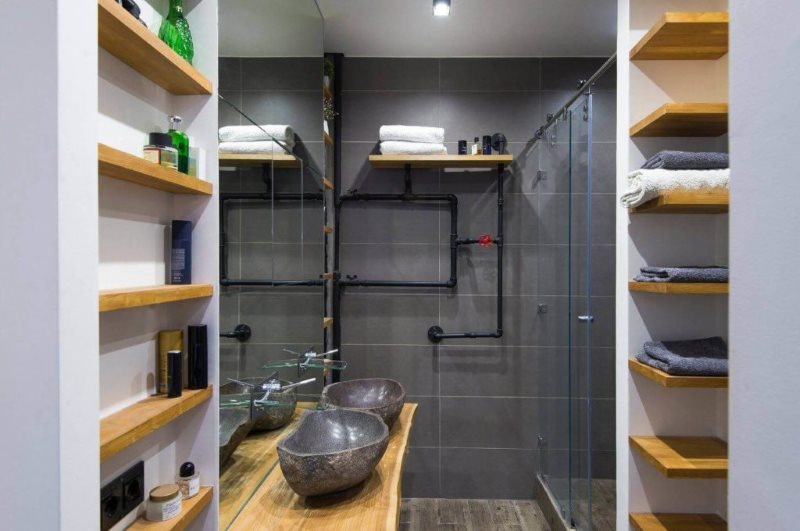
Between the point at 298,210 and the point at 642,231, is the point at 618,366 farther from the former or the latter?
the point at 298,210

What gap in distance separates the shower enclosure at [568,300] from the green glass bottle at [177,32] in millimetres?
1522

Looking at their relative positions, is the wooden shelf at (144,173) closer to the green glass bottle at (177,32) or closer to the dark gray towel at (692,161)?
the green glass bottle at (177,32)

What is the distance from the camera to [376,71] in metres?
2.71

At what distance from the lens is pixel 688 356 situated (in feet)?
4.70

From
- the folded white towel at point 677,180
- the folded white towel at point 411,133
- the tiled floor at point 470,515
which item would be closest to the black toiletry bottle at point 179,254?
the folded white towel at point 677,180

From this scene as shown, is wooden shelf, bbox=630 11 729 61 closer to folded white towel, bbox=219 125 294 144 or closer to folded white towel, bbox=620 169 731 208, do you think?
folded white towel, bbox=620 169 731 208

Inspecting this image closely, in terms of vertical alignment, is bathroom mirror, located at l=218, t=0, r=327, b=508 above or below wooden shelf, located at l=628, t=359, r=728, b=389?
above

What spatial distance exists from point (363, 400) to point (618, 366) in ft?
3.83

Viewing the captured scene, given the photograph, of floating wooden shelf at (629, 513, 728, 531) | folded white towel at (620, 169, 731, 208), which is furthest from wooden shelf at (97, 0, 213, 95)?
floating wooden shelf at (629, 513, 728, 531)

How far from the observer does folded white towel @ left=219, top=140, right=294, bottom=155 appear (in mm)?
1251

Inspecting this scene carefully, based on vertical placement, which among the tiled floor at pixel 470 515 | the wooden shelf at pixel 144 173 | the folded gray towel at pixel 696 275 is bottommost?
the tiled floor at pixel 470 515

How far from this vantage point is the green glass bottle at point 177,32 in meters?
1.06

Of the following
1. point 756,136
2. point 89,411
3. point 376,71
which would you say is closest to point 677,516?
point 756,136

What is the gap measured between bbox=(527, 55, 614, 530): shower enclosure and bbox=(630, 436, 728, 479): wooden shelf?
356 mm
